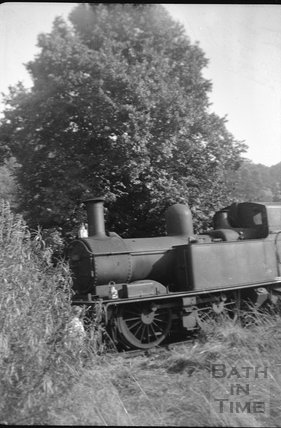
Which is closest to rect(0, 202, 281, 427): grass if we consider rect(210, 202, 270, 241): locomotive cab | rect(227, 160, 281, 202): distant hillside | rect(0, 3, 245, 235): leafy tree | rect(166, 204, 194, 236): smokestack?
rect(166, 204, 194, 236): smokestack

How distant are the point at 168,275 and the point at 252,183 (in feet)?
41.4

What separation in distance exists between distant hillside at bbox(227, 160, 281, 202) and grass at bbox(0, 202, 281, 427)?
1091cm

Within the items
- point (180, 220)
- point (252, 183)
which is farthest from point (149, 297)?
point (252, 183)

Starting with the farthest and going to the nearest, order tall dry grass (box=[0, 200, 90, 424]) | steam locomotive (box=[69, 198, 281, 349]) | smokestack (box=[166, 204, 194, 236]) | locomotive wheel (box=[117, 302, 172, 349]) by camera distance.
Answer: smokestack (box=[166, 204, 194, 236]), steam locomotive (box=[69, 198, 281, 349]), locomotive wheel (box=[117, 302, 172, 349]), tall dry grass (box=[0, 200, 90, 424])

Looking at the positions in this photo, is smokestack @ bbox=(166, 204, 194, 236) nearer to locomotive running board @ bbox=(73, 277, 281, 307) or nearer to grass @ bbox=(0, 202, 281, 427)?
locomotive running board @ bbox=(73, 277, 281, 307)

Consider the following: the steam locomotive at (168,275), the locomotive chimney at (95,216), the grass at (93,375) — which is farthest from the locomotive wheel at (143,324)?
the locomotive chimney at (95,216)

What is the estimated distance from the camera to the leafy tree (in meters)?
12.6

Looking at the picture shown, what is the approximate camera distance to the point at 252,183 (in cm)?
2002

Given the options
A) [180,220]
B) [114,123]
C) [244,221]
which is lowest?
[244,221]

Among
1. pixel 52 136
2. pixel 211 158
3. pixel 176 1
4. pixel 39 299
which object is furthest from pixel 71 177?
pixel 176 1

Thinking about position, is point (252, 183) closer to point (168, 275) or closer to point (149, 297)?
point (168, 275)

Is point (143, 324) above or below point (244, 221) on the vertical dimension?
below

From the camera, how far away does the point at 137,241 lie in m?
8.26

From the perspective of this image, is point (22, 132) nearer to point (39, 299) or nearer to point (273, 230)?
point (273, 230)
